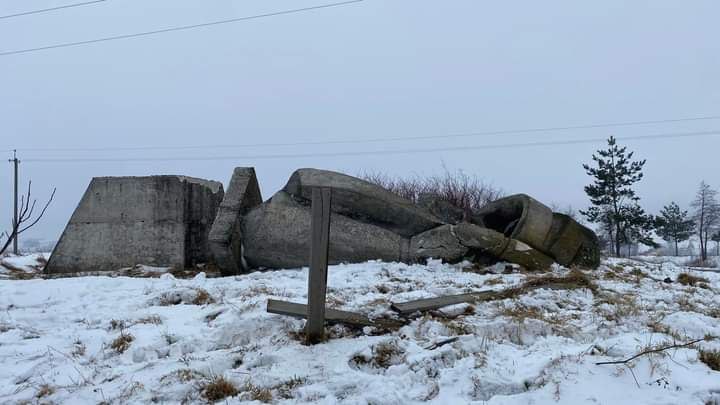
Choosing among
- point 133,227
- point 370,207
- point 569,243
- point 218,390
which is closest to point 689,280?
point 569,243

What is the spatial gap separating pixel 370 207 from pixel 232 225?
6.69ft

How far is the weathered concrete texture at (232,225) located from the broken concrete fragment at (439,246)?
251 centimetres

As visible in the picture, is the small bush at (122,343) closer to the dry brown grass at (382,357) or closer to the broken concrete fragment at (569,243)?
the dry brown grass at (382,357)

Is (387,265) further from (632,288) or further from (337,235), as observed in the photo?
(632,288)

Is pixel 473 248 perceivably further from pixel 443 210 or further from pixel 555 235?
pixel 443 210

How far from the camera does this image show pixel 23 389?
3396 millimetres

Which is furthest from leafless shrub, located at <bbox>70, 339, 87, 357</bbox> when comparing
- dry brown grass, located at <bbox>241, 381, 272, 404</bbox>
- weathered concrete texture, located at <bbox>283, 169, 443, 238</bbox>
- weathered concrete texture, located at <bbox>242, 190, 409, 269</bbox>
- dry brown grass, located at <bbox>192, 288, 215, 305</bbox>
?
weathered concrete texture, located at <bbox>283, 169, 443, 238</bbox>

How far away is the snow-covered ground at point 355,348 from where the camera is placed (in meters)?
2.97

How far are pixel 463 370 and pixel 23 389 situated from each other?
275cm

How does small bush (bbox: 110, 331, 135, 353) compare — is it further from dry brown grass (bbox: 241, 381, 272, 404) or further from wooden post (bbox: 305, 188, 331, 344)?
wooden post (bbox: 305, 188, 331, 344)

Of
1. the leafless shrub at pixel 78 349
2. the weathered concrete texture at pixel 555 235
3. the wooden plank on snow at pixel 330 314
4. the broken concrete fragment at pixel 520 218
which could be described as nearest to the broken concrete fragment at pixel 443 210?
the broken concrete fragment at pixel 520 218

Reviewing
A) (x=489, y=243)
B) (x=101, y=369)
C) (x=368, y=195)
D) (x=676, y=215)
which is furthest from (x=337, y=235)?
(x=676, y=215)

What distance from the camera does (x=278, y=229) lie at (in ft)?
25.6

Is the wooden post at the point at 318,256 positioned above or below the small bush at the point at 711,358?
above
